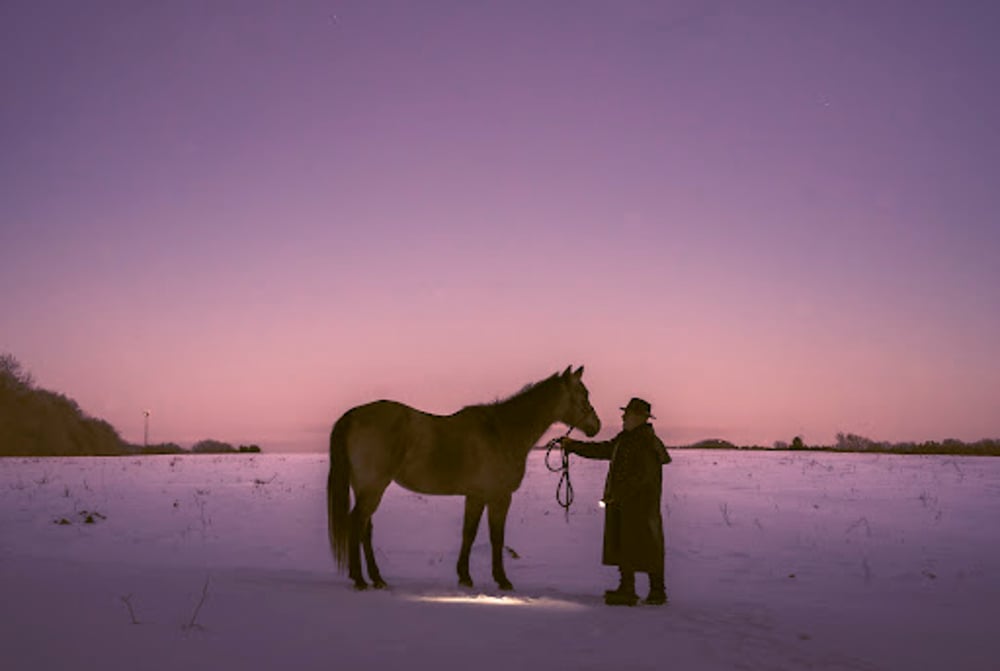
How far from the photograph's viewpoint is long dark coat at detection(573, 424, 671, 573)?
322 inches

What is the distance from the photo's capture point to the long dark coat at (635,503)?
8188mm

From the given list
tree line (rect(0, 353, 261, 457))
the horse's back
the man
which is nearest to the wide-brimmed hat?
the man

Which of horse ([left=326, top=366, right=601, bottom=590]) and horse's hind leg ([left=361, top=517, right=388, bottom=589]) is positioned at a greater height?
horse ([left=326, top=366, right=601, bottom=590])

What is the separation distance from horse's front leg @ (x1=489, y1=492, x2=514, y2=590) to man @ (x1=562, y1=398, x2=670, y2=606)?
130 centimetres

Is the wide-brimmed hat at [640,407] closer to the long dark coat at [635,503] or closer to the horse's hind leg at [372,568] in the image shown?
the long dark coat at [635,503]

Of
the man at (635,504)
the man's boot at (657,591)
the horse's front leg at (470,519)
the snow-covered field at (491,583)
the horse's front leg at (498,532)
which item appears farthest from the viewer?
the horse's front leg at (470,519)

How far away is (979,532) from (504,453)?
31.1 ft

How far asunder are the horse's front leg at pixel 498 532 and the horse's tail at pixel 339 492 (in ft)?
5.74

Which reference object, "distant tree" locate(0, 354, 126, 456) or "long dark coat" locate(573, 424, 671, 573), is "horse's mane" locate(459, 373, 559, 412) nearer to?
"long dark coat" locate(573, 424, 671, 573)

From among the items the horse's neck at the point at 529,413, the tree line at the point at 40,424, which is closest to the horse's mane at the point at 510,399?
the horse's neck at the point at 529,413

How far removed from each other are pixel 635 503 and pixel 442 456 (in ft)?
7.59

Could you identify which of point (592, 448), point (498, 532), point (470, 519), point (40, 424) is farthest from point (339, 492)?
point (40, 424)

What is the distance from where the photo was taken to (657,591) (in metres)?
8.12

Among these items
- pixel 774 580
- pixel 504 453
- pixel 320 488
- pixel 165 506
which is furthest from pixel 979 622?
pixel 320 488
